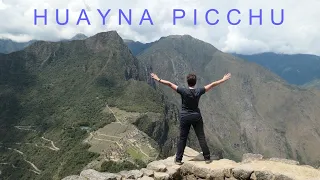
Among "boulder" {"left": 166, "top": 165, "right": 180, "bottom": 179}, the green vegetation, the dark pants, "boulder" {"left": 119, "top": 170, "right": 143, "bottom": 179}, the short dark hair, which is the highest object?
the short dark hair

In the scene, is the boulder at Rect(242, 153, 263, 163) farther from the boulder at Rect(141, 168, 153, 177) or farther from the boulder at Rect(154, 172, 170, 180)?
the boulder at Rect(141, 168, 153, 177)

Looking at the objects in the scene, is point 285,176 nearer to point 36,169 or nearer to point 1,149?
point 36,169

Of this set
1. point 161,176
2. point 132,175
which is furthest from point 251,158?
point 132,175

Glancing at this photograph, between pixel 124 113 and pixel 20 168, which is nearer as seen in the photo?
pixel 20 168

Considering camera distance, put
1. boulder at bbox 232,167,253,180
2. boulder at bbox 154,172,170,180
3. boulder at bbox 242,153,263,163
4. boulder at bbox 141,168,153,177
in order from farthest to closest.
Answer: boulder at bbox 141,168,153,177 → boulder at bbox 242,153,263,163 → boulder at bbox 154,172,170,180 → boulder at bbox 232,167,253,180

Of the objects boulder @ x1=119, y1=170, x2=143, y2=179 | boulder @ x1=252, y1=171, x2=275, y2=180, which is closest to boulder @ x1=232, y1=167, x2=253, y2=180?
boulder @ x1=252, y1=171, x2=275, y2=180

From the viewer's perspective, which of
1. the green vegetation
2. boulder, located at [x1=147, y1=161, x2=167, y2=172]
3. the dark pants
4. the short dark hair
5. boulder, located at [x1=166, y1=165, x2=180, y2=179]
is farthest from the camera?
the green vegetation

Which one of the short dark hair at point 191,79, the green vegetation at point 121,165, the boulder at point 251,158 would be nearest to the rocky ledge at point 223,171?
the boulder at point 251,158

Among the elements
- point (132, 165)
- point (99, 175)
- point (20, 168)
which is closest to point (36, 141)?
point (20, 168)
